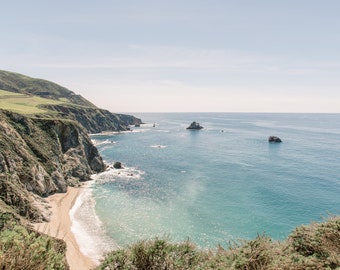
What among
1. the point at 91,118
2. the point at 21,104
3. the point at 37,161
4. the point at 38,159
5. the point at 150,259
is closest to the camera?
the point at 150,259

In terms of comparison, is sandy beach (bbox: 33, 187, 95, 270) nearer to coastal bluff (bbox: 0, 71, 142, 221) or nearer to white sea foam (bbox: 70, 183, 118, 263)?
white sea foam (bbox: 70, 183, 118, 263)

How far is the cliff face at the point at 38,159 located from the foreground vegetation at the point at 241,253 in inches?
1029

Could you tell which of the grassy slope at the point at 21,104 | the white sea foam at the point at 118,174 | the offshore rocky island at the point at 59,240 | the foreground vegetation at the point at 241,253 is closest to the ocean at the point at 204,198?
the white sea foam at the point at 118,174

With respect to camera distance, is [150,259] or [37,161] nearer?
[150,259]

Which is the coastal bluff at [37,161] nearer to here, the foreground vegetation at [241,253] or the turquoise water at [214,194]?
the turquoise water at [214,194]

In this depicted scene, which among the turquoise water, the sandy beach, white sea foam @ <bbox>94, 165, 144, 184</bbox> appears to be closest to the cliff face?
the sandy beach

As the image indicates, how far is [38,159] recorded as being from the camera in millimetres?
58344

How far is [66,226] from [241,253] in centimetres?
3660

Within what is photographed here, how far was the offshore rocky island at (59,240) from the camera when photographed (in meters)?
13.6

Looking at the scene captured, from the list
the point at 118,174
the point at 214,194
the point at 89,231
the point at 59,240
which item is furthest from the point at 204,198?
the point at 59,240

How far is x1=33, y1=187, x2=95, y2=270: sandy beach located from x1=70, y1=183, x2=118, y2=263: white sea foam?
845 mm

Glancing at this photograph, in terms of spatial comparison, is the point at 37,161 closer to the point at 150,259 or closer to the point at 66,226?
the point at 66,226

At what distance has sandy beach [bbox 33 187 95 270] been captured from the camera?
1356 inches

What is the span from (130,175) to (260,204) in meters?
38.9
